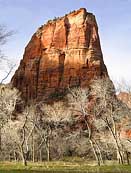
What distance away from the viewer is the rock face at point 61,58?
155 metres

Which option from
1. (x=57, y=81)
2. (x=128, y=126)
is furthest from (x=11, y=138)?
(x=57, y=81)

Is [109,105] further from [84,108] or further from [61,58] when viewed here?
[61,58]

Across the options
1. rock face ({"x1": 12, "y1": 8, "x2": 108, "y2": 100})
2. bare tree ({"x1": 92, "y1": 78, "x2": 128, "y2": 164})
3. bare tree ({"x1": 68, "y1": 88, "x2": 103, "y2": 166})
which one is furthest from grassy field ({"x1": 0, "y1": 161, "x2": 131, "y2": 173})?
rock face ({"x1": 12, "y1": 8, "x2": 108, "y2": 100})

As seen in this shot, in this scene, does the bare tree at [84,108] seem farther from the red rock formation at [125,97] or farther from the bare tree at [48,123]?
the bare tree at [48,123]

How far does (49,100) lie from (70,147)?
44.8m

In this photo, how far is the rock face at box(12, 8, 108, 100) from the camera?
507ft

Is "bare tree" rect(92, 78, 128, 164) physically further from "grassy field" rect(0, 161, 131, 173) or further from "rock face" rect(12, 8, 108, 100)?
"rock face" rect(12, 8, 108, 100)

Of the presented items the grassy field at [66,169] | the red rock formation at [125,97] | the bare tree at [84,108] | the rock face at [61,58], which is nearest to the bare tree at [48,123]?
the bare tree at [84,108]

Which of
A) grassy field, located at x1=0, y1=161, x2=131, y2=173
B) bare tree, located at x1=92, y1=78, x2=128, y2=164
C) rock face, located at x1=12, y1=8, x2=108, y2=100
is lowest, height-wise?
grassy field, located at x1=0, y1=161, x2=131, y2=173

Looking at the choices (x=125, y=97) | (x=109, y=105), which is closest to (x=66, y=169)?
(x=109, y=105)

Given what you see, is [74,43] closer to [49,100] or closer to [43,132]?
[49,100]

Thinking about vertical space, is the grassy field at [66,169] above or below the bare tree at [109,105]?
below

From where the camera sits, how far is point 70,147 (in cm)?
9912

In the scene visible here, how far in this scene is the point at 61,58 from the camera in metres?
165
